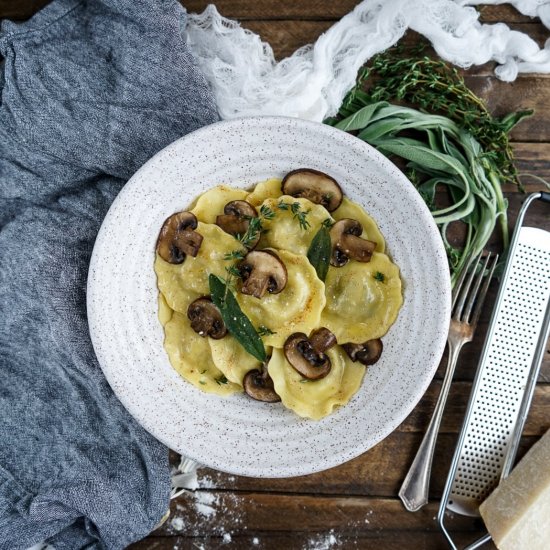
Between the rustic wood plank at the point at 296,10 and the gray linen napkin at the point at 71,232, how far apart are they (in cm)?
25

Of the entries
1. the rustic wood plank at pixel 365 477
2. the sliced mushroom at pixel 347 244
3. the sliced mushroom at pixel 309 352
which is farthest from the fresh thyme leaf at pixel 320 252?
the rustic wood plank at pixel 365 477

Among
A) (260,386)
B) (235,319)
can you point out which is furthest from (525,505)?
(235,319)

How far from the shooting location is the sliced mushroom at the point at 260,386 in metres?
2.75

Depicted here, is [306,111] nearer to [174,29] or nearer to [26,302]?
[174,29]

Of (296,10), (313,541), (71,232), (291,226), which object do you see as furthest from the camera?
(313,541)

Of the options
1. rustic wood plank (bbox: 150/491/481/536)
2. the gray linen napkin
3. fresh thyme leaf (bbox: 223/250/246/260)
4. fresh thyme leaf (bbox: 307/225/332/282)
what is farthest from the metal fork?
the gray linen napkin

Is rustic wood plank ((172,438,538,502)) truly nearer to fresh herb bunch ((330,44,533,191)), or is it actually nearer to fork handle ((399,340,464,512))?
fork handle ((399,340,464,512))

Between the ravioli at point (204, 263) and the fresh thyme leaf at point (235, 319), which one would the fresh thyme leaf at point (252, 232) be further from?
the fresh thyme leaf at point (235, 319)

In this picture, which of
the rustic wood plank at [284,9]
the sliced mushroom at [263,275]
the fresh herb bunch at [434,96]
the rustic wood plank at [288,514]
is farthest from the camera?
the rustic wood plank at [288,514]

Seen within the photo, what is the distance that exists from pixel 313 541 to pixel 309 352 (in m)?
1.11

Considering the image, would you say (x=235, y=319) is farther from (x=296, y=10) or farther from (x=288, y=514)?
(x=296, y=10)

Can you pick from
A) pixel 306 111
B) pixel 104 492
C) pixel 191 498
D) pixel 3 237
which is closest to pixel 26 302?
pixel 3 237

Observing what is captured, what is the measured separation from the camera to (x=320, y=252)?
2693mm

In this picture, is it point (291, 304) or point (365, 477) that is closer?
point (291, 304)
